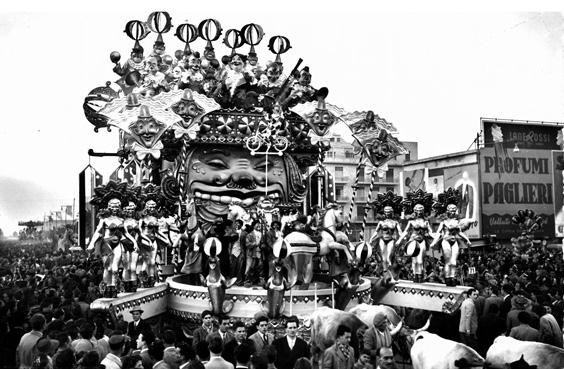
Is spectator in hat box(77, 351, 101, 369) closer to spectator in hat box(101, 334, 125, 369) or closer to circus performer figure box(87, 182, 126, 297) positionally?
spectator in hat box(101, 334, 125, 369)

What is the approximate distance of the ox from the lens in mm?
8219

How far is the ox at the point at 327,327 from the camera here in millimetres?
8219

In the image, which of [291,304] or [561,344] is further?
[291,304]

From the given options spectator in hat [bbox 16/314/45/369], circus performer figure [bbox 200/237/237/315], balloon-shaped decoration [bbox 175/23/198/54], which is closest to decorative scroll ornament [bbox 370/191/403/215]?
circus performer figure [bbox 200/237/237/315]

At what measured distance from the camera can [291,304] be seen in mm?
11703

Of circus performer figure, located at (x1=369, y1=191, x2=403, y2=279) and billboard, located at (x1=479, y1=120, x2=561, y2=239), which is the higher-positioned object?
billboard, located at (x1=479, y1=120, x2=561, y2=239)

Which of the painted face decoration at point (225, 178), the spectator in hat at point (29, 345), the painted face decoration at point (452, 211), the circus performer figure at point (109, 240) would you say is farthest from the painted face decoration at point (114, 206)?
the painted face decoration at point (452, 211)

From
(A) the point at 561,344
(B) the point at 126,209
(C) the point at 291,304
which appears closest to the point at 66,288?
(B) the point at 126,209

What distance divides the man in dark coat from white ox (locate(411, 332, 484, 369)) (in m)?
A: 1.41

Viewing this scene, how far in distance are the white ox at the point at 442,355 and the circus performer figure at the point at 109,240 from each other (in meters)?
6.23

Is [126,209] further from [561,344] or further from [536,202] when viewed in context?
[536,202]

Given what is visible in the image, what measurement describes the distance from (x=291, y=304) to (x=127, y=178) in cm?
923

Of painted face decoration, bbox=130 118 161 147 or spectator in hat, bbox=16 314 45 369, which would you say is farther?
painted face decoration, bbox=130 118 161 147

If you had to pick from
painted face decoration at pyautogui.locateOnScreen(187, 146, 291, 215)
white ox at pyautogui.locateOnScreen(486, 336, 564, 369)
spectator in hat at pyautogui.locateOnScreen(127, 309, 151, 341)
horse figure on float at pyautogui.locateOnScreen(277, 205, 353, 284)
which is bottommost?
spectator in hat at pyautogui.locateOnScreen(127, 309, 151, 341)
